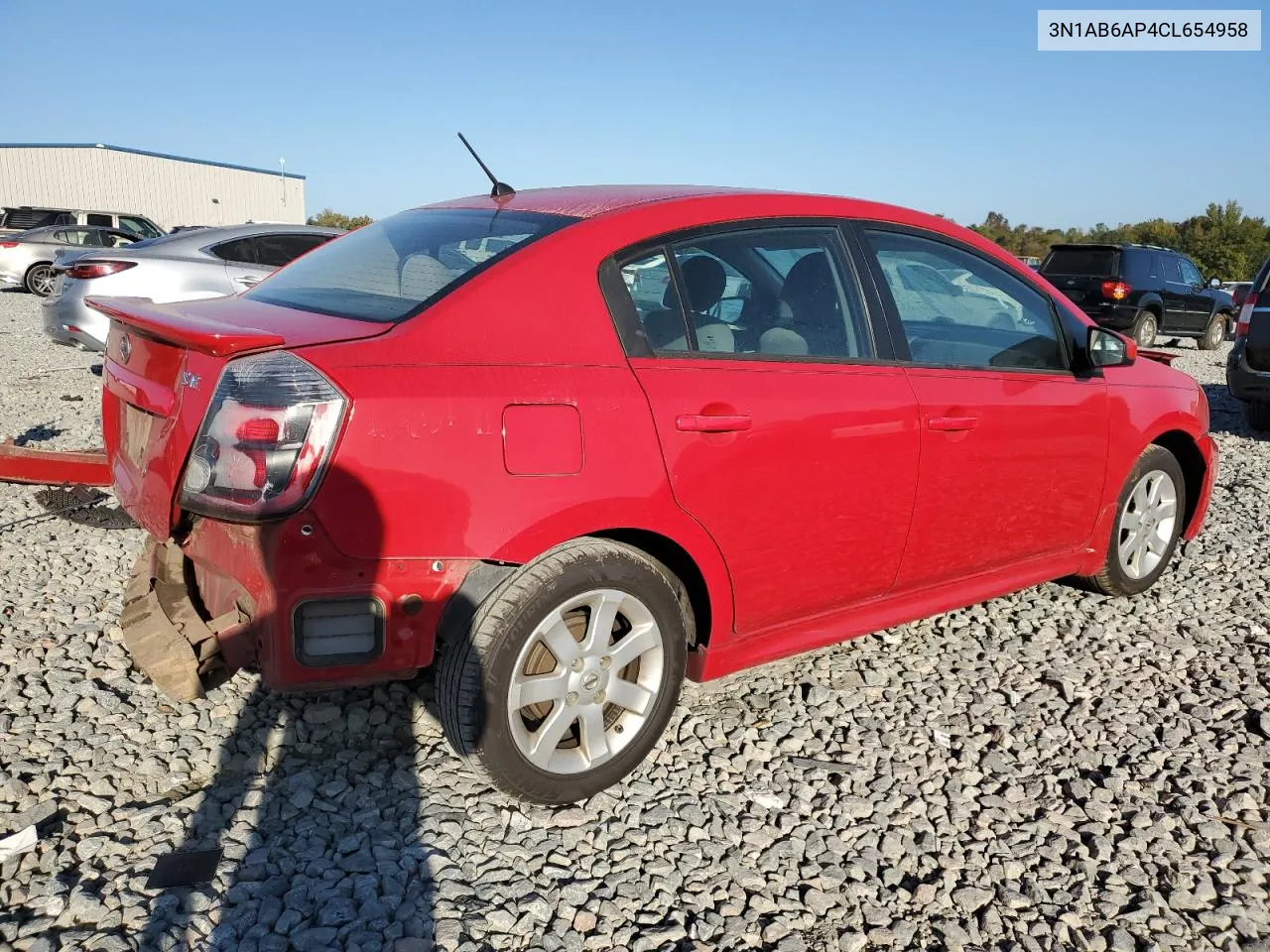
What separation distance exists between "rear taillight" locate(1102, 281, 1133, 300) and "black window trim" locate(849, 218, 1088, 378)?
1335cm

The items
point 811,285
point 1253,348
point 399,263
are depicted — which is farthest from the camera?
point 1253,348

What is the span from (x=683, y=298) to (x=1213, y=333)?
18.1 metres

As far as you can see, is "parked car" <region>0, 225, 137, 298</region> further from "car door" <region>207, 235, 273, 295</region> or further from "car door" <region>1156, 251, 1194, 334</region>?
"car door" <region>1156, 251, 1194, 334</region>

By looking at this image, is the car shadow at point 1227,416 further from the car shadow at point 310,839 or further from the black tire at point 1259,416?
the car shadow at point 310,839

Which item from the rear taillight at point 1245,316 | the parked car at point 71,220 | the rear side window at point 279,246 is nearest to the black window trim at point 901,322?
the rear taillight at point 1245,316

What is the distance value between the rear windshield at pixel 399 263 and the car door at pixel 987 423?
1.24 meters

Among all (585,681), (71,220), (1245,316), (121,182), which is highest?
(121,182)

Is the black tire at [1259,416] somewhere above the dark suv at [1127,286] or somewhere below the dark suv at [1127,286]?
below

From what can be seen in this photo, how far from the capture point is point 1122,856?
2664 mm

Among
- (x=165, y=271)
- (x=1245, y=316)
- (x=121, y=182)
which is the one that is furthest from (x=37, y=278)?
(x=121, y=182)

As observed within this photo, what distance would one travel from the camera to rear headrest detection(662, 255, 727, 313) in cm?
291

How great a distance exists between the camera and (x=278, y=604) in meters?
2.39

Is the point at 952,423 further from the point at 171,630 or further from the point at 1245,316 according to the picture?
the point at 1245,316

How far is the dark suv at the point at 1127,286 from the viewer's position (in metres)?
15.8
